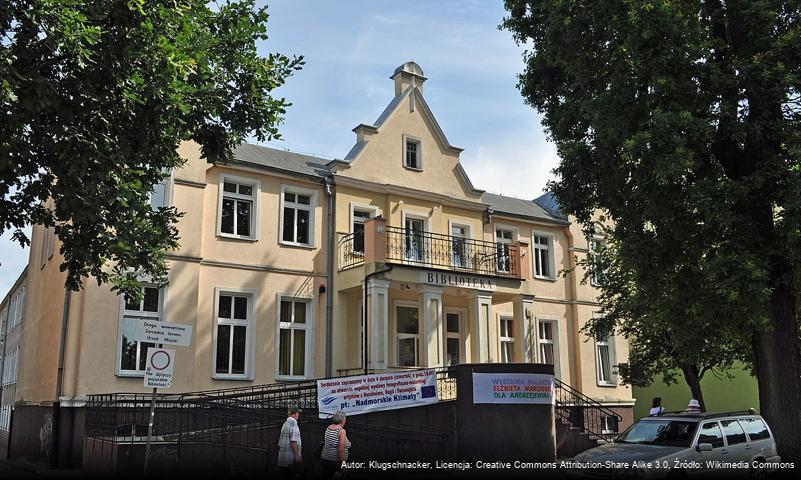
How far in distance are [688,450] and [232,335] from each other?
40.8 ft

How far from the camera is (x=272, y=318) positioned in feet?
67.3

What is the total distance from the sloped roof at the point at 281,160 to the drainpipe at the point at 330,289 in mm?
656

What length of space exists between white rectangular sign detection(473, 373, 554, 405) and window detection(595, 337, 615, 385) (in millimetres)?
10823

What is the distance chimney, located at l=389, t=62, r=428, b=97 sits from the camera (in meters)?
25.1

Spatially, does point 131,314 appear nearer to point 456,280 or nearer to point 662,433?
point 456,280

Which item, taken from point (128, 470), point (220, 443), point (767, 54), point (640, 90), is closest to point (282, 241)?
point (220, 443)

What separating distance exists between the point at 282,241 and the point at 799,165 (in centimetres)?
1374

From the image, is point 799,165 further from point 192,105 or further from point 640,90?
point 192,105

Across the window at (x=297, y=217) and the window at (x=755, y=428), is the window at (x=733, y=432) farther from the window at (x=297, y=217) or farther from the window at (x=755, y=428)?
the window at (x=297, y=217)

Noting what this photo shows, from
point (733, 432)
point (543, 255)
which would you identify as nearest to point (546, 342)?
point (543, 255)

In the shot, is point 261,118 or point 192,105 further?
point 261,118

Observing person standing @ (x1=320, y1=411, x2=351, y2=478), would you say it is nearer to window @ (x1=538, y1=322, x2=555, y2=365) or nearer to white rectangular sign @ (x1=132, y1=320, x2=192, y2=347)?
white rectangular sign @ (x1=132, y1=320, x2=192, y2=347)

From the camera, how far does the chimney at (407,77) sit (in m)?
25.1

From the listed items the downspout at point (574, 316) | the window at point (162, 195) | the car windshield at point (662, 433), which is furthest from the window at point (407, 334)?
the car windshield at point (662, 433)
